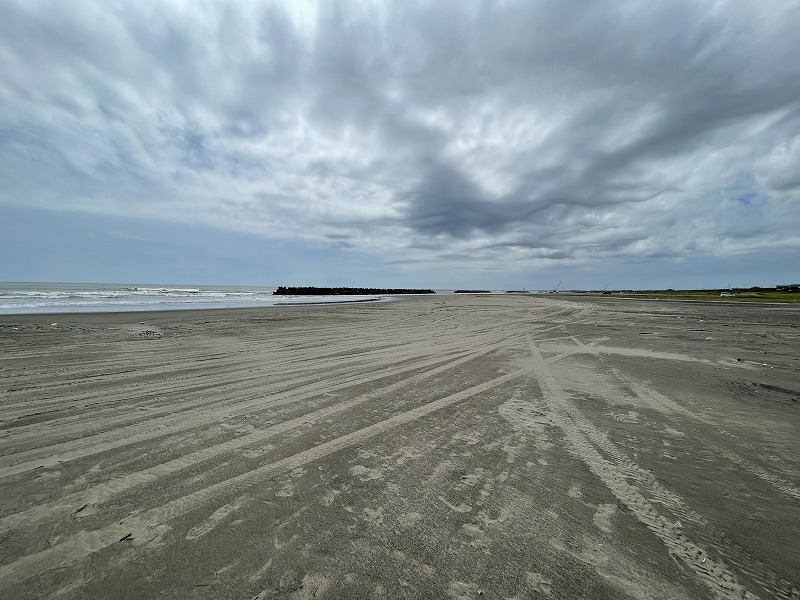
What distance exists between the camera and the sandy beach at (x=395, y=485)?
6.19ft

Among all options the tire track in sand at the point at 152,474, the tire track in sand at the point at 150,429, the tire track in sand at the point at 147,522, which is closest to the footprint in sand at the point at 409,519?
the tire track in sand at the point at 147,522

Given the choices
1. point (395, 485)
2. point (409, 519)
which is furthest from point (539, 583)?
point (395, 485)

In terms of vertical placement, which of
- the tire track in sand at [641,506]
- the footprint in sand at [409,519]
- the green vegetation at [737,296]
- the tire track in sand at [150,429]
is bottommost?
the tire track in sand at [641,506]

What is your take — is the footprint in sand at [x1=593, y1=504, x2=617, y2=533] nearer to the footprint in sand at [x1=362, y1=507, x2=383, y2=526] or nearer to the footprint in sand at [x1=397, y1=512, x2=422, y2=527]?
Answer: the footprint in sand at [x1=397, y1=512, x2=422, y2=527]

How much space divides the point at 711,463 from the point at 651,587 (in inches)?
81.1

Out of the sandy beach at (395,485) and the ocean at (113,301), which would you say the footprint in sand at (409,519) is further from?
the ocean at (113,301)

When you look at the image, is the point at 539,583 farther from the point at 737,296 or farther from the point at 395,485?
the point at 737,296

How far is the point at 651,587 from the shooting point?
6.01 feet

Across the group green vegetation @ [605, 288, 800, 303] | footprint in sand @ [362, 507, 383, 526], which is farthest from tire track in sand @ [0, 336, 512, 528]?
green vegetation @ [605, 288, 800, 303]

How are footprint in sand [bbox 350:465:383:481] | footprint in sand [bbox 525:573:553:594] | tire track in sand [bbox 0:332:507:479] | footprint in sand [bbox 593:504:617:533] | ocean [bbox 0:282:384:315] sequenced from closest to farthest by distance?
footprint in sand [bbox 525:573:553:594], footprint in sand [bbox 593:504:617:533], footprint in sand [bbox 350:465:383:481], tire track in sand [bbox 0:332:507:479], ocean [bbox 0:282:384:315]

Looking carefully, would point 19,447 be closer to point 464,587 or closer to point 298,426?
point 298,426

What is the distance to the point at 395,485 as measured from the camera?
2742 millimetres

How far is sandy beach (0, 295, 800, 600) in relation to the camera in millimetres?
1886

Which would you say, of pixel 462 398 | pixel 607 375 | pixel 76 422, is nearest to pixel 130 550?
pixel 76 422
